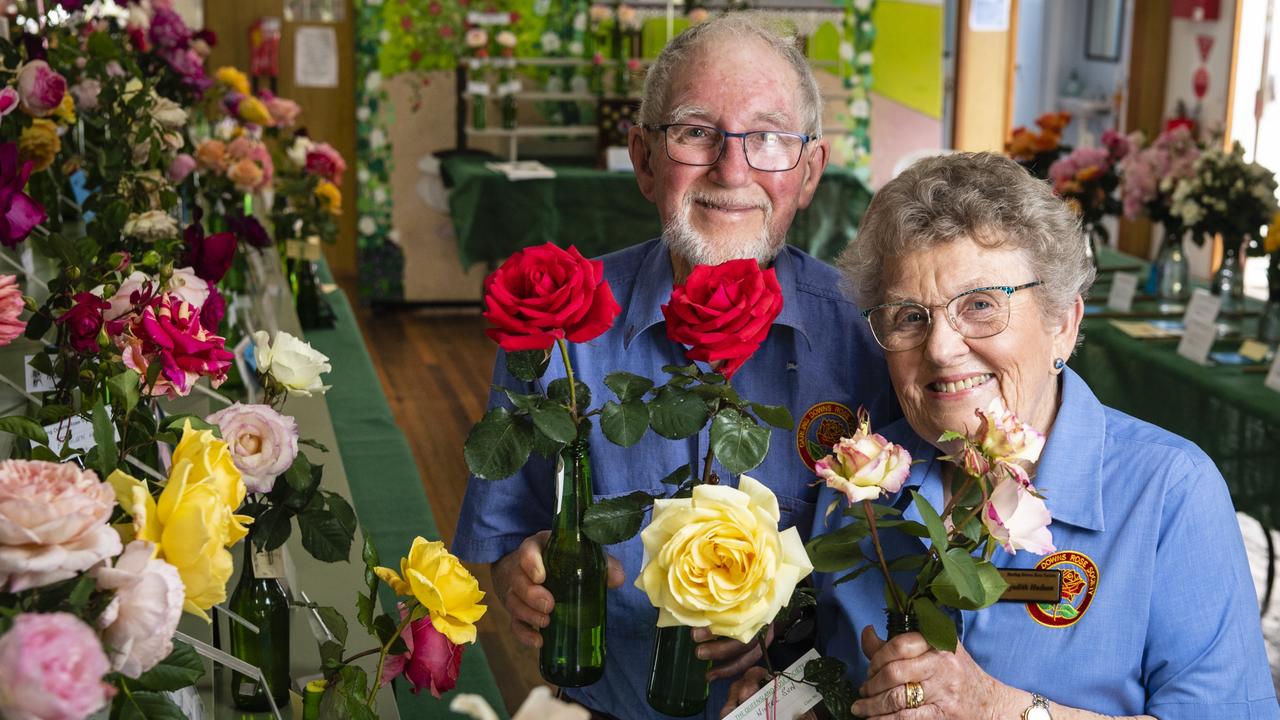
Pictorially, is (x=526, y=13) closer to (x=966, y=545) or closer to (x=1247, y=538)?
(x=1247, y=538)

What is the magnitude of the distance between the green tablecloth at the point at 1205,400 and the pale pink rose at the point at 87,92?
2.83 metres

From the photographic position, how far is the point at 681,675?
1.33m

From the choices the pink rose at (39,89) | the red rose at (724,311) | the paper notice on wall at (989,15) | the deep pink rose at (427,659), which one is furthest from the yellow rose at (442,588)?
the paper notice on wall at (989,15)

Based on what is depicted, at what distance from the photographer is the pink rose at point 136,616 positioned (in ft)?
2.59

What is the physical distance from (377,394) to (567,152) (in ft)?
15.6

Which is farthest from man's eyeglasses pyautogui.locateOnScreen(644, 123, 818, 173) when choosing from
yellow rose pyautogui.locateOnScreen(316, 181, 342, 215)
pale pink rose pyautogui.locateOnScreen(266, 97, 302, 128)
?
pale pink rose pyautogui.locateOnScreen(266, 97, 302, 128)

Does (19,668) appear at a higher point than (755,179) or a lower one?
lower

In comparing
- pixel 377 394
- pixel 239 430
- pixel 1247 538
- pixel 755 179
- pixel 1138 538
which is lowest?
pixel 1247 538

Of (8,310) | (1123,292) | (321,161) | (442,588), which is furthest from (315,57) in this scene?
(442,588)

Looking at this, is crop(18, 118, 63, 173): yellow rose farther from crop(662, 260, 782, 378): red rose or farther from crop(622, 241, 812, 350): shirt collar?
crop(662, 260, 782, 378): red rose

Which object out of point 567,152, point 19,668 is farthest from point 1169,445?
point 567,152

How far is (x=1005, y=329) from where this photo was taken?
1468 millimetres

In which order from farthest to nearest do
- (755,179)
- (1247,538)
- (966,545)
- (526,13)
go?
1. (526,13)
2. (1247,538)
3. (755,179)
4. (966,545)

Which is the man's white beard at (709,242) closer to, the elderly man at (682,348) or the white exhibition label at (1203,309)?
the elderly man at (682,348)
